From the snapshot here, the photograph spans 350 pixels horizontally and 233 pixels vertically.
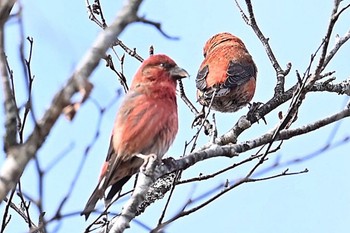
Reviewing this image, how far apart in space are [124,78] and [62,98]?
3593mm

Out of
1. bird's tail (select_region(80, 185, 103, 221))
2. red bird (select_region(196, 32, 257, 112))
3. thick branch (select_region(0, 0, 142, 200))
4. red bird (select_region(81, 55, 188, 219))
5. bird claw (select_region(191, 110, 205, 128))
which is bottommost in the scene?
thick branch (select_region(0, 0, 142, 200))

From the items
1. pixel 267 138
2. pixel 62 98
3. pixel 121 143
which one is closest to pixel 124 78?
pixel 121 143

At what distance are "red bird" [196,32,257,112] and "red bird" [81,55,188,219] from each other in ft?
6.81

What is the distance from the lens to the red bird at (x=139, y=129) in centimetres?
457

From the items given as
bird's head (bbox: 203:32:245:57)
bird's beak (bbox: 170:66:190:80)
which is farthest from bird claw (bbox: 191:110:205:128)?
bird's head (bbox: 203:32:245:57)

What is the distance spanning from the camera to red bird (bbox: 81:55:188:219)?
457 centimetres

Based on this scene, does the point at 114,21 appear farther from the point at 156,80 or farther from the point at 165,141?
the point at 156,80

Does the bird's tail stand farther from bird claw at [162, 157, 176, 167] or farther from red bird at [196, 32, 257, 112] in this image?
red bird at [196, 32, 257, 112]

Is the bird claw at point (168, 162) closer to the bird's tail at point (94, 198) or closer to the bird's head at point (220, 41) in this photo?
the bird's tail at point (94, 198)

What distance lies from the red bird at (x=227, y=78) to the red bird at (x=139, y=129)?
6.81 feet

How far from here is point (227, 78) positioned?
25.3 feet

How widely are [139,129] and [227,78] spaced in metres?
3.17

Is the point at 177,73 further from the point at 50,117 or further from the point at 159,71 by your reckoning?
the point at 50,117

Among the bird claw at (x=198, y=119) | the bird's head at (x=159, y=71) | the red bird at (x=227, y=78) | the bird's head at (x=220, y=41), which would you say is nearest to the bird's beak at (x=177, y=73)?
the bird's head at (x=159, y=71)
